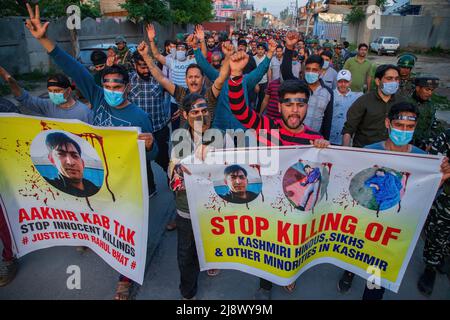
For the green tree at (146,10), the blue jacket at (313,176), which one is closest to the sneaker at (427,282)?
the blue jacket at (313,176)

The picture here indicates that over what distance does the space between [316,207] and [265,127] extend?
79 centimetres

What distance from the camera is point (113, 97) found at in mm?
2992

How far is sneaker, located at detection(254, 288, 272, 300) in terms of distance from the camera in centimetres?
298

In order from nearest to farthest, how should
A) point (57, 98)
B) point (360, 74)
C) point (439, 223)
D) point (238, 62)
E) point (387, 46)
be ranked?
point (238, 62), point (439, 223), point (57, 98), point (360, 74), point (387, 46)

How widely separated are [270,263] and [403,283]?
57.9 inches

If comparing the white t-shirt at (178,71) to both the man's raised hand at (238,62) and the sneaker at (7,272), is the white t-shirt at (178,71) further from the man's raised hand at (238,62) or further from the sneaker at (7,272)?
the sneaker at (7,272)

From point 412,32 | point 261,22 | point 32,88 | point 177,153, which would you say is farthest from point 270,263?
point 261,22

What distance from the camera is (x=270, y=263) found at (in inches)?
106

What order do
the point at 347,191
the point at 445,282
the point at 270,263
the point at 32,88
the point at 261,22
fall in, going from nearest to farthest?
the point at 347,191 < the point at 270,263 < the point at 445,282 < the point at 32,88 < the point at 261,22

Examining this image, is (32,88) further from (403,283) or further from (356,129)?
(403,283)

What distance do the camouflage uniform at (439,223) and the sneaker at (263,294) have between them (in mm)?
1527

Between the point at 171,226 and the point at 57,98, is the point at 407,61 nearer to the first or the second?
the point at 171,226

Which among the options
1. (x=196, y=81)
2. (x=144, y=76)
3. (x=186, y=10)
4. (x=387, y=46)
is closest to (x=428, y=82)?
(x=196, y=81)

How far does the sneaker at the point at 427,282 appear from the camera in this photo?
3.01 meters
